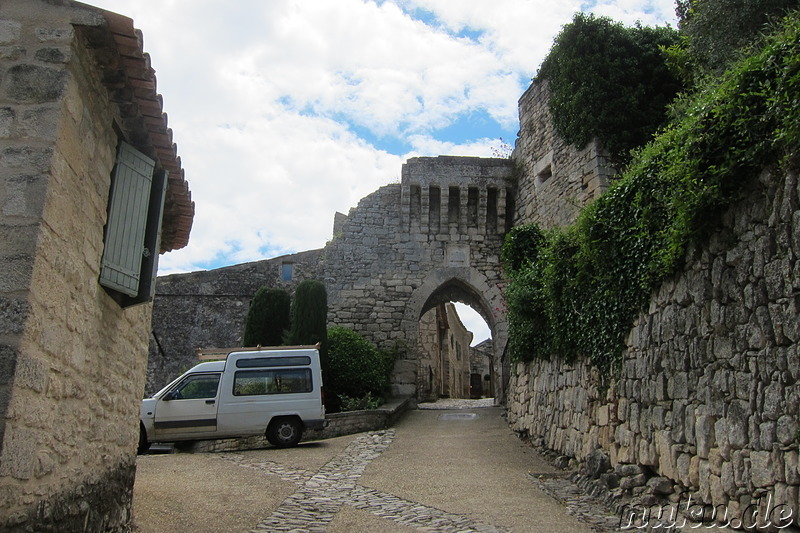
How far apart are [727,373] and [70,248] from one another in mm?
4235

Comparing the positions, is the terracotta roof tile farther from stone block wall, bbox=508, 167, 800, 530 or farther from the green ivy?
stone block wall, bbox=508, 167, 800, 530

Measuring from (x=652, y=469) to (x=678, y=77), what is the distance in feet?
27.3

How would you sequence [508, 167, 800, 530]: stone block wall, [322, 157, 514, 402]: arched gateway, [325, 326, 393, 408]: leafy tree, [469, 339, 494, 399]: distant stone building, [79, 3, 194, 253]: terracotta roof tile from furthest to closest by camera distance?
1. [469, 339, 494, 399]: distant stone building
2. [322, 157, 514, 402]: arched gateway
3. [325, 326, 393, 408]: leafy tree
4. [508, 167, 800, 530]: stone block wall
5. [79, 3, 194, 253]: terracotta roof tile

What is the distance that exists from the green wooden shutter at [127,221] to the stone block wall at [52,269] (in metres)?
0.09

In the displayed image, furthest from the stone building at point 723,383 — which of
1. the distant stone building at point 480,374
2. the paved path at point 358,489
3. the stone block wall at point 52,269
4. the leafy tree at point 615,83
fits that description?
the distant stone building at point 480,374

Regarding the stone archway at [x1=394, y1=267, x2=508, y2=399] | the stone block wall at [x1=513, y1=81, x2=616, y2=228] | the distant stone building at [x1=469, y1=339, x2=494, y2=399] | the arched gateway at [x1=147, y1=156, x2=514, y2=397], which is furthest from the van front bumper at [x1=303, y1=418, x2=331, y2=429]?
the distant stone building at [x1=469, y1=339, x2=494, y2=399]

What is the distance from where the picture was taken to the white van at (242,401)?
9.78 m

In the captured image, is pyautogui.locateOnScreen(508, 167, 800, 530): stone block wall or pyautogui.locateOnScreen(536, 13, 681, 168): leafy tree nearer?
pyautogui.locateOnScreen(508, 167, 800, 530): stone block wall

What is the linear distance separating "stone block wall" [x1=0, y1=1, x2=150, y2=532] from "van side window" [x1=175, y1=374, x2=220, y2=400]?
5959 mm

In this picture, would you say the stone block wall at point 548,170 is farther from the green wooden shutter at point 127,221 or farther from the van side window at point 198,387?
the green wooden shutter at point 127,221

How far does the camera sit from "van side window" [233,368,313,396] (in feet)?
33.1

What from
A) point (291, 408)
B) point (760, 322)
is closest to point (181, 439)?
point (291, 408)

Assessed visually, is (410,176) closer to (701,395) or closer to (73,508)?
(701,395)

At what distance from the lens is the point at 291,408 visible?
32.9 feet
